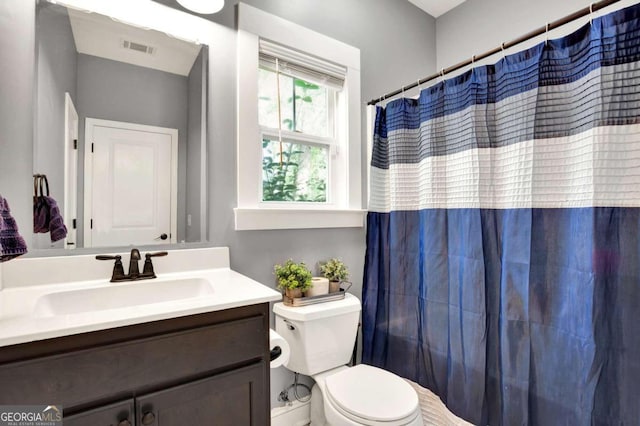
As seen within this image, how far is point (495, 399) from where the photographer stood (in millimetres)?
1400

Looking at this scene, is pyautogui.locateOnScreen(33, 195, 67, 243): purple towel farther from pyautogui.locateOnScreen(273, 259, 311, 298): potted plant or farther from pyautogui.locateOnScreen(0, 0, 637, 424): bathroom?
pyautogui.locateOnScreen(273, 259, 311, 298): potted plant

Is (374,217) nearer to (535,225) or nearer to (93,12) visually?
(535,225)

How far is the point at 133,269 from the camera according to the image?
4.05ft

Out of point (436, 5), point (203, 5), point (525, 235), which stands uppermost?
point (436, 5)

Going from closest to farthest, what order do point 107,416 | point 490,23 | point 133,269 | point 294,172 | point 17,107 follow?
point 107,416 < point 17,107 < point 133,269 < point 294,172 < point 490,23

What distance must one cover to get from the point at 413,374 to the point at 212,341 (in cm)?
125

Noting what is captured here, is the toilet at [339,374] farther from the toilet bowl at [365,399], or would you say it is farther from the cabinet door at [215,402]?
the cabinet door at [215,402]

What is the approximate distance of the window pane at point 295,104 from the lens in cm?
174

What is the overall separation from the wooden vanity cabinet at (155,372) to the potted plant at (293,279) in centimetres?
48

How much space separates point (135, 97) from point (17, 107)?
15.1 inches

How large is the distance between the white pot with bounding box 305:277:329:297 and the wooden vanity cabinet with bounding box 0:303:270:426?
1.84 ft

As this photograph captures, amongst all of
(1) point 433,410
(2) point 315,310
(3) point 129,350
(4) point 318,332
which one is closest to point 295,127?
(2) point 315,310

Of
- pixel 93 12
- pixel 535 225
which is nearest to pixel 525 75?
pixel 535 225

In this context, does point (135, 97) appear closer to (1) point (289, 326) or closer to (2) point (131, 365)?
(2) point (131, 365)
